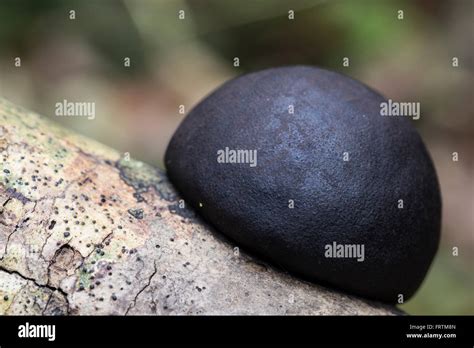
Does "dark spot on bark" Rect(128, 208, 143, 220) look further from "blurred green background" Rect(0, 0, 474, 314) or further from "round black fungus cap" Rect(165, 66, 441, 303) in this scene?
"blurred green background" Rect(0, 0, 474, 314)

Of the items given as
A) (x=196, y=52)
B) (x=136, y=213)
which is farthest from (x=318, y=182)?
(x=196, y=52)

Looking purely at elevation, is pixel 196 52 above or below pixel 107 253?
above

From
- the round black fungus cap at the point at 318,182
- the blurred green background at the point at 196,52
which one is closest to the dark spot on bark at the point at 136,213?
the round black fungus cap at the point at 318,182

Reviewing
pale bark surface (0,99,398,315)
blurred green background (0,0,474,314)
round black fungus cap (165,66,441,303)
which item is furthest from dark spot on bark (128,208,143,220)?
blurred green background (0,0,474,314)

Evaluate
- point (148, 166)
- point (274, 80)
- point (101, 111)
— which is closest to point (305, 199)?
A: point (274, 80)

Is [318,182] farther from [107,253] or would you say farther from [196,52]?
[196,52]

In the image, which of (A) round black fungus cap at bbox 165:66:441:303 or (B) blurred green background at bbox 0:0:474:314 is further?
(B) blurred green background at bbox 0:0:474:314

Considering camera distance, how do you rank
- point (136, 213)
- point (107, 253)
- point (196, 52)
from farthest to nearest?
point (196, 52) < point (136, 213) < point (107, 253)
